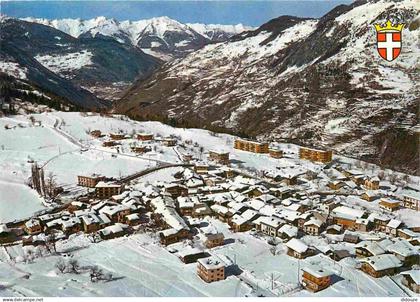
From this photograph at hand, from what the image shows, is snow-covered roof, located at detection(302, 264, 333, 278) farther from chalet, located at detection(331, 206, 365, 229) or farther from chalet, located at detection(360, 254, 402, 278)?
chalet, located at detection(331, 206, 365, 229)

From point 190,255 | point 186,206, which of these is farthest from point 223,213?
point 190,255

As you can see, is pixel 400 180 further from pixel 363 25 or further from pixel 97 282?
pixel 363 25

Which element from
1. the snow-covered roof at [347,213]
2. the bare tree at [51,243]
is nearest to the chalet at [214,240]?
the bare tree at [51,243]

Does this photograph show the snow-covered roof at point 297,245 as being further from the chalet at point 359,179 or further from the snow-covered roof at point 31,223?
the chalet at point 359,179

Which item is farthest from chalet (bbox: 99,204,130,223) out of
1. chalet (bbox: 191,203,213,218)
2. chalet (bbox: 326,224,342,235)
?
chalet (bbox: 326,224,342,235)

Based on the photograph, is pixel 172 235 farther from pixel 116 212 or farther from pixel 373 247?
pixel 373 247

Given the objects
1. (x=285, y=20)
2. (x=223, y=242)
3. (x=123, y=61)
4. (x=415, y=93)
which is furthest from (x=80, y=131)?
(x=123, y=61)

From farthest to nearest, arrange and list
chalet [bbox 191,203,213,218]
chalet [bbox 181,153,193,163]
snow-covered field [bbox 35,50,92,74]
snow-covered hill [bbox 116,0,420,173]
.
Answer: snow-covered field [bbox 35,50,92,74] → snow-covered hill [bbox 116,0,420,173] → chalet [bbox 181,153,193,163] → chalet [bbox 191,203,213,218]
